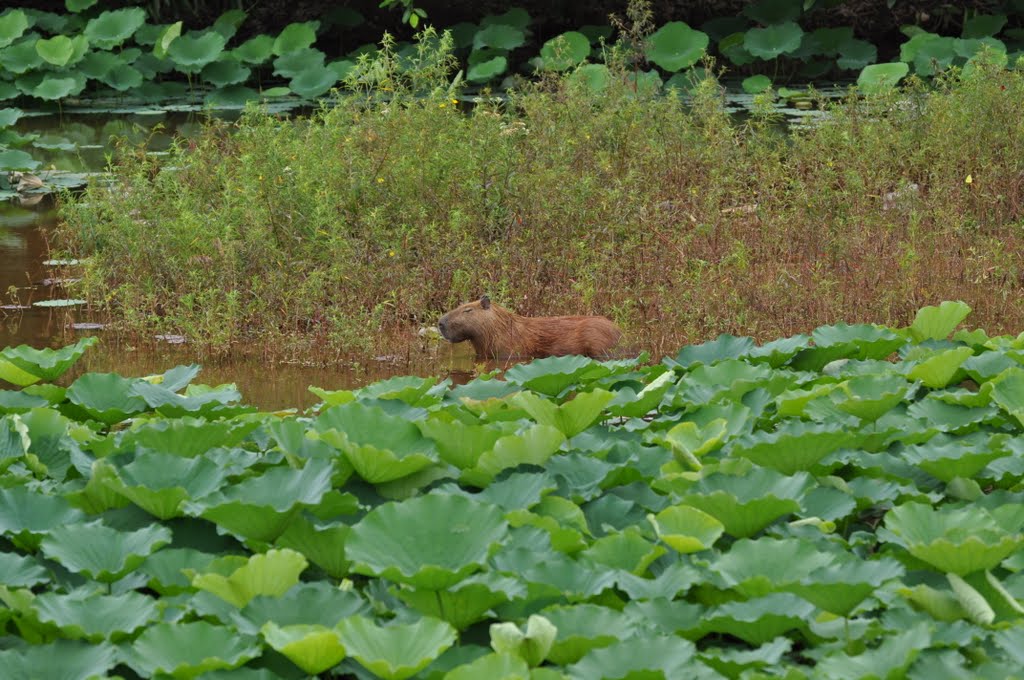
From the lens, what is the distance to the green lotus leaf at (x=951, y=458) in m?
2.73

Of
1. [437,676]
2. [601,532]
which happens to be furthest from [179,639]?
[601,532]

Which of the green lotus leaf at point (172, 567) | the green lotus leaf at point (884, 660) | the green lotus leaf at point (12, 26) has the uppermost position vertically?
the green lotus leaf at point (12, 26)

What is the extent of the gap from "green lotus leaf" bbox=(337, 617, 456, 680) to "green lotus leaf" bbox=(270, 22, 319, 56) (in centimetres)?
1658

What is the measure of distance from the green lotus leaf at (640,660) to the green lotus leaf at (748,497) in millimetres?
508

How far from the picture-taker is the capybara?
6.80m

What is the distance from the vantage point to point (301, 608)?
2.11 metres

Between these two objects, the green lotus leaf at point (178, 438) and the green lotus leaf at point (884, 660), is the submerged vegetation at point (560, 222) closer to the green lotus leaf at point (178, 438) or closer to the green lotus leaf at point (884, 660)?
the green lotus leaf at point (178, 438)

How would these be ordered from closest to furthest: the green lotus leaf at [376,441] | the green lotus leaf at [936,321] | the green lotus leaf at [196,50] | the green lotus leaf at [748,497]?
the green lotus leaf at [748,497]
the green lotus leaf at [376,441]
the green lotus leaf at [936,321]
the green lotus leaf at [196,50]

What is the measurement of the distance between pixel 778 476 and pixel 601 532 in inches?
13.5

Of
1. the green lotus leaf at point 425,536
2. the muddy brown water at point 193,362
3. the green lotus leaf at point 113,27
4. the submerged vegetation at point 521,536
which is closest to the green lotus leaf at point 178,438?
the submerged vegetation at point 521,536

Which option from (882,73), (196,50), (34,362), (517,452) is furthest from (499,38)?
(517,452)

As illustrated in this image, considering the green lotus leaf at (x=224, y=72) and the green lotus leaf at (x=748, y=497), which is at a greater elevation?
the green lotus leaf at (x=748, y=497)

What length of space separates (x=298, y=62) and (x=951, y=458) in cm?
1587

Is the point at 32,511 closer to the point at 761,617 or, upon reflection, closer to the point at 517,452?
the point at 517,452
